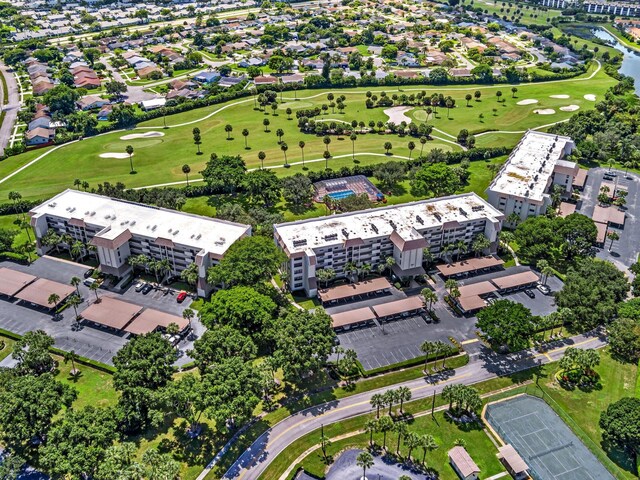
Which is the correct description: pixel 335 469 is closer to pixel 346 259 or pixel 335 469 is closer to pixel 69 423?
pixel 69 423

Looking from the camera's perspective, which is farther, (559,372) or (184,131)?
(184,131)

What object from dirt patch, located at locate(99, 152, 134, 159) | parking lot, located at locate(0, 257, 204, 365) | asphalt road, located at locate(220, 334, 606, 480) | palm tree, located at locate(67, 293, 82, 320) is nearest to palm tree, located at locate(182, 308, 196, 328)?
parking lot, located at locate(0, 257, 204, 365)

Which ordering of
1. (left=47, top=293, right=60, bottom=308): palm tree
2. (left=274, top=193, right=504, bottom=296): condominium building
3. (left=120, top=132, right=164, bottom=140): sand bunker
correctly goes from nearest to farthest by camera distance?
(left=47, top=293, right=60, bottom=308): palm tree → (left=274, top=193, right=504, bottom=296): condominium building → (left=120, top=132, right=164, bottom=140): sand bunker

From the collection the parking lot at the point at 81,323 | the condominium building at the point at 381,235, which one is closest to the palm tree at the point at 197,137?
the parking lot at the point at 81,323

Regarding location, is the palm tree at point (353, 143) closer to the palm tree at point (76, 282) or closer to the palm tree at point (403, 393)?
the palm tree at point (76, 282)

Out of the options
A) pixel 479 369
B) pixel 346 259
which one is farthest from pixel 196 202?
pixel 479 369

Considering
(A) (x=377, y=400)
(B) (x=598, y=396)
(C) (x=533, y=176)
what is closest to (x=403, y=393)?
(A) (x=377, y=400)

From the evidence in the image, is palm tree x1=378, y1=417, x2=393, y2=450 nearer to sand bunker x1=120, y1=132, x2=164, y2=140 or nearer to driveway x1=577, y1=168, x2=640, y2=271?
driveway x1=577, y1=168, x2=640, y2=271
